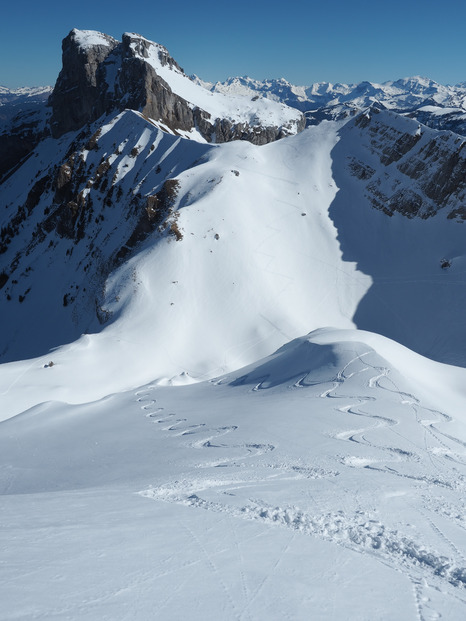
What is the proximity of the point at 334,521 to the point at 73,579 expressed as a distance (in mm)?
4355

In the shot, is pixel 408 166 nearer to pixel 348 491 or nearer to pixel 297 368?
pixel 297 368

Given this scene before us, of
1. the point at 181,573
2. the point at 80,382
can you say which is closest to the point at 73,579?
the point at 181,573

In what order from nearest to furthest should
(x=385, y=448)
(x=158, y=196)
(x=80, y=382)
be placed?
(x=385, y=448) → (x=80, y=382) → (x=158, y=196)

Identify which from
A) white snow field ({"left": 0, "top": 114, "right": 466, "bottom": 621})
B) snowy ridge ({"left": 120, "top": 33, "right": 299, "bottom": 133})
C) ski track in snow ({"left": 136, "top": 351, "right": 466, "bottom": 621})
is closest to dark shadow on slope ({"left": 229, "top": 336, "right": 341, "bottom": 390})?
white snow field ({"left": 0, "top": 114, "right": 466, "bottom": 621})

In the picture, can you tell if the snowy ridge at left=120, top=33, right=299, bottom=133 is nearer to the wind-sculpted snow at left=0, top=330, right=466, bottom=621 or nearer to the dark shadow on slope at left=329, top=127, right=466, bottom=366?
the dark shadow on slope at left=329, top=127, right=466, bottom=366

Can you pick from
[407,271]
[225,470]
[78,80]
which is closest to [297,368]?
[225,470]

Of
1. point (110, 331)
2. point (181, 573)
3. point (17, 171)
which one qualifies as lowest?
point (110, 331)

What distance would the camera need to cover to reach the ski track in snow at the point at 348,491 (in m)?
5.89

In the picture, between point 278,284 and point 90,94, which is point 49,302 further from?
point 90,94

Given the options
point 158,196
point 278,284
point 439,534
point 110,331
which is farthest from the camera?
point 158,196

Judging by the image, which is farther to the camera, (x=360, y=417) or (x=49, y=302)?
(x=49, y=302)

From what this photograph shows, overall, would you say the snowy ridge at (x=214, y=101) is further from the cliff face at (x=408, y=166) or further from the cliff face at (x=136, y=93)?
the cliff face at (x=408, y=166)

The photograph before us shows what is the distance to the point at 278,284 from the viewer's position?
4375 cm

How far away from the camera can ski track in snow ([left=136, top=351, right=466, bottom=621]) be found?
589cm
